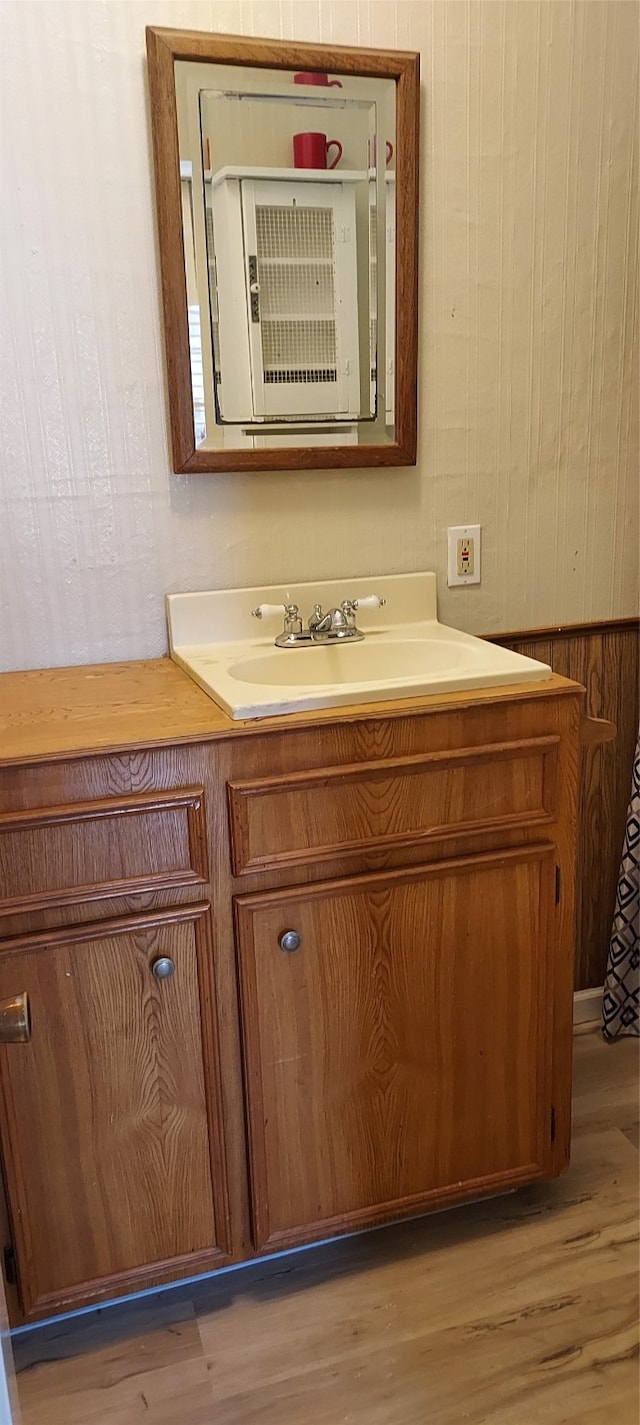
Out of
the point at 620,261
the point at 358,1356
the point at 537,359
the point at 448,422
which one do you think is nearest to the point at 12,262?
the point at 448,422

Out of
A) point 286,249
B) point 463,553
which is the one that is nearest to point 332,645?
point 463,553

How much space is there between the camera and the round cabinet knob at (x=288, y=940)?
54.9 inches

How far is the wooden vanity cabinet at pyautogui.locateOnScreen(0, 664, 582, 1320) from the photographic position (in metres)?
1.30

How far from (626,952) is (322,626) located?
0.98 m

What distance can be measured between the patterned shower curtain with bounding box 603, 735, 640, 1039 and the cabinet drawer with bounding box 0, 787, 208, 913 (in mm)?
1050

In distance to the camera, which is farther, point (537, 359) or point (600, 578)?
point (600, 578)

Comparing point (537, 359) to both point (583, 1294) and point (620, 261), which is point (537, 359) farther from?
point (583, 1294)

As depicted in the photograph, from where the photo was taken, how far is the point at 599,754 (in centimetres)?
210

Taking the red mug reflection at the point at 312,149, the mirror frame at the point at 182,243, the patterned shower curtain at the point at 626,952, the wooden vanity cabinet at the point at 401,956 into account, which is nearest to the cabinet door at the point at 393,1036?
the wooden vanity cabinet at the point at 401,956

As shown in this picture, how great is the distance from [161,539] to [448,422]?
1.81 ft

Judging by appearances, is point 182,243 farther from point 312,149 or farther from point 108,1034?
point 108,1034

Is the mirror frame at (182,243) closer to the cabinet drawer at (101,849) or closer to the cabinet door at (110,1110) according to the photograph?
the cabinet drawer at (101,849)

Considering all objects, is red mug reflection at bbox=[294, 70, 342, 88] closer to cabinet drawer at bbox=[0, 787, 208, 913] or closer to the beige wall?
the beige wall

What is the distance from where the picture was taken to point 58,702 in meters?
1.47
